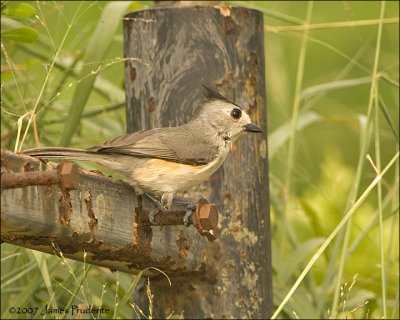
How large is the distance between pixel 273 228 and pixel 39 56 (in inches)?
49.2

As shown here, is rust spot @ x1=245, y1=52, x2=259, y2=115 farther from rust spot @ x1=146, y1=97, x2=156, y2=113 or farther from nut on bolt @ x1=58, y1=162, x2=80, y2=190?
nut on bolt @ x1=58, y1=162, x2=80, y2=190

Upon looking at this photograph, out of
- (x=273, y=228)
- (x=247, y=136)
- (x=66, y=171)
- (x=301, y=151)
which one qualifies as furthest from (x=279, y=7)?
(x=66, y=171)

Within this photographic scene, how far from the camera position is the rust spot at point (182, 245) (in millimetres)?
3242

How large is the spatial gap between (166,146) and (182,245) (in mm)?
330

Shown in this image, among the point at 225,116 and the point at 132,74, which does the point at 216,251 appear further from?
the point at 132,74

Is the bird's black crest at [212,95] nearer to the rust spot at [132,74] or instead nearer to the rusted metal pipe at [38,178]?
the rust spot at [132,74]

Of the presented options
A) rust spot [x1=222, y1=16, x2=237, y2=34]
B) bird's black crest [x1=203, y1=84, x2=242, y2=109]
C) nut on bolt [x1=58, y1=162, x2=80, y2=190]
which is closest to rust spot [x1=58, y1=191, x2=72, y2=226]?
nut on bolt [x1=58, y1=162, x2=80, y2=190]

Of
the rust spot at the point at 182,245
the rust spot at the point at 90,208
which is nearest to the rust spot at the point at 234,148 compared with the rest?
the rust spot at the point at 182,245

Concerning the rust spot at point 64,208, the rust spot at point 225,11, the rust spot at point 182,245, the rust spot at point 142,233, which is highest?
the rust spot at point 225,11

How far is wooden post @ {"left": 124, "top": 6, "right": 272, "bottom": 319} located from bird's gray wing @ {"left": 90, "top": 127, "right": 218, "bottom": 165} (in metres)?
0.18

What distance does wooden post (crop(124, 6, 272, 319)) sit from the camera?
135 inches

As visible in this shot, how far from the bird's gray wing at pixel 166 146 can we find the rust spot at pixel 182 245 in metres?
0.24

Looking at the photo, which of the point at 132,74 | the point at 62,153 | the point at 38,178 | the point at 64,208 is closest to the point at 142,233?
the point at 62,153

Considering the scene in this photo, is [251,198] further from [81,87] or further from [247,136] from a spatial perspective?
[81,87]
